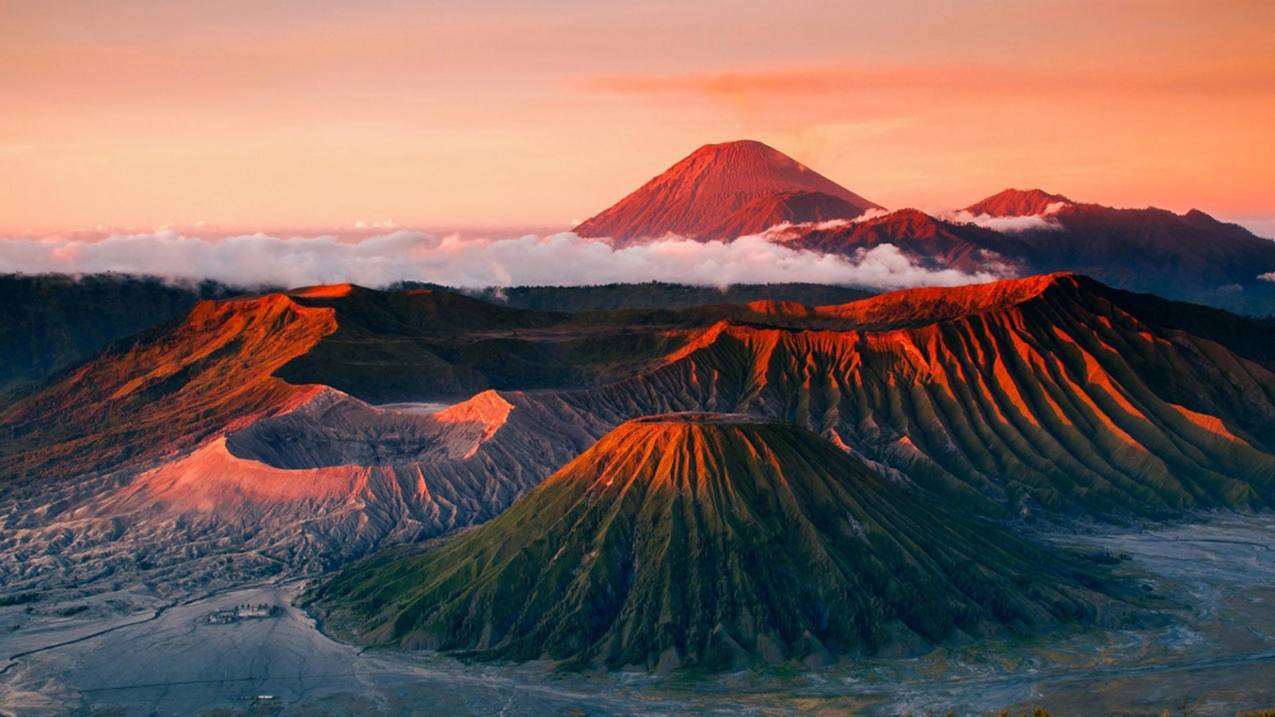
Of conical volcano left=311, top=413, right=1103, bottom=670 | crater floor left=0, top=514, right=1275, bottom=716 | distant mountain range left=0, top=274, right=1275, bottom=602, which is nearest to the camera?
crater floor left=0, top=514, right=1275, bottom=716

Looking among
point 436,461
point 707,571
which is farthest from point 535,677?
point 436,461

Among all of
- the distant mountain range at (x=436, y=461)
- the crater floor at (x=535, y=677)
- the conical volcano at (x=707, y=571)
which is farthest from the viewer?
the distant mountain range at (x=436, y=461)

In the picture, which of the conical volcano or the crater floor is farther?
the conical volcano

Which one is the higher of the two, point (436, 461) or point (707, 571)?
point (436, 461)

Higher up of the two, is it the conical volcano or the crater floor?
the conical volcano

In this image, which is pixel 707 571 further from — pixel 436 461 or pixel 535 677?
pixel 436 461

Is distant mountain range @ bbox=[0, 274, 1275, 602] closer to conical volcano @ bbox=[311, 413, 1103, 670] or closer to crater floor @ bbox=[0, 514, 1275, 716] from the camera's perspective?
conical volcano @ bbox=[311, 413, 1103, 670]

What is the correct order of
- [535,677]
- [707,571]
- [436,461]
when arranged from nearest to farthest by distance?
1. [535,677]
2. [707,571]
3. [436,461]

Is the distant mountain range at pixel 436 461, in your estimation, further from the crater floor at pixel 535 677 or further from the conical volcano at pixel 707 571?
the crater floor at pixel 535 677

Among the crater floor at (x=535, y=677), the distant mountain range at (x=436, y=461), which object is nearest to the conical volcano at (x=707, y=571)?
the crater floor at (x=535, y=677)

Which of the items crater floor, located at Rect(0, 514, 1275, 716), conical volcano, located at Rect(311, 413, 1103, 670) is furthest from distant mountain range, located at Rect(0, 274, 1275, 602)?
crater floor, located at Rect(0, 514, 1275, 716)
